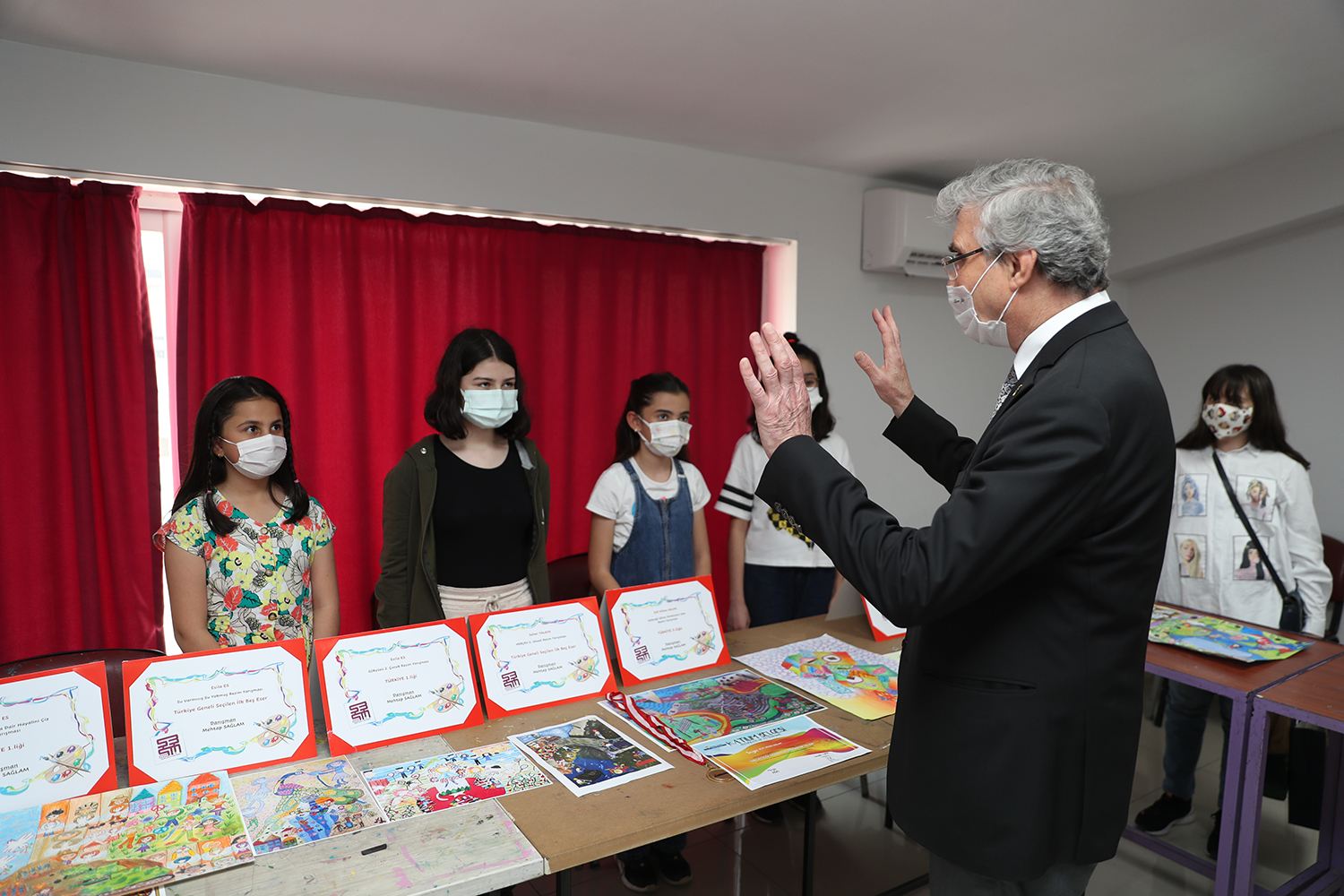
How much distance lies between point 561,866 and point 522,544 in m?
1.14

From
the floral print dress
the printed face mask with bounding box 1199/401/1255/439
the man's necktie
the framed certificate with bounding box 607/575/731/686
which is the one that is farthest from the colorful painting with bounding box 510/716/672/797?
the printed face mask with bounding box 1199/401/1255/439

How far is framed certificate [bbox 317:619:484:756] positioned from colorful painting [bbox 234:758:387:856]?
8 cm

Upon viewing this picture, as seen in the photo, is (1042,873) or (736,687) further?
(736,687)

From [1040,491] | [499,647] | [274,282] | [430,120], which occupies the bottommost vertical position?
[499,647]

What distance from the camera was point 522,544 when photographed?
2246mm

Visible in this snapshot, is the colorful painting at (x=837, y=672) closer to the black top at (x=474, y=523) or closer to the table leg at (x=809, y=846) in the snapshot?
the table leg at (x=809, y=846)

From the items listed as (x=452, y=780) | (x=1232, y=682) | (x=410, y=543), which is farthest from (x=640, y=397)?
(x=1232, y=682)

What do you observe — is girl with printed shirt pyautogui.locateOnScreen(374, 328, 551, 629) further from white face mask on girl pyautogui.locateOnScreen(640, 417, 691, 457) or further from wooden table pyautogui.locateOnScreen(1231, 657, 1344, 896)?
wooden table pyautogui.locateOnScreen(1231, 657, 1344, 896)

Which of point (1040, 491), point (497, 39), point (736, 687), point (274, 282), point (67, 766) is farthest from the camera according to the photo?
point (274, 282)

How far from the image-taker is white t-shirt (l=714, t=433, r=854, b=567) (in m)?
2.76

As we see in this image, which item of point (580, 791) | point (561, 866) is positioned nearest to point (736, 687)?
point (580, 791)

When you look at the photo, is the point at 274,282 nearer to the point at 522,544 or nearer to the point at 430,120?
the point at 430,120

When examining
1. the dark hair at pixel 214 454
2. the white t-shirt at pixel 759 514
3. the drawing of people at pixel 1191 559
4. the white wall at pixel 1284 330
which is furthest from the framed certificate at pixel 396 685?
the white wall at pixel 1284 330

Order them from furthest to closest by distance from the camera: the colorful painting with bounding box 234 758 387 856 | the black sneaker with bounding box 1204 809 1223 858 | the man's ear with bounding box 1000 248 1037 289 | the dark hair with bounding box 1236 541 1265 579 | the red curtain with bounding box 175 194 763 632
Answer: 1. the red curtain with bounding box 175 194 763 632
2. the dark hair with bounding box 1236 541 1265 579
3. the black sneaker with bounding box 1204 809 1223 858
4. the colorful painting with bounding box 234 758 387 856
5. the man's ear with bounding box 1000 248 1037 289
